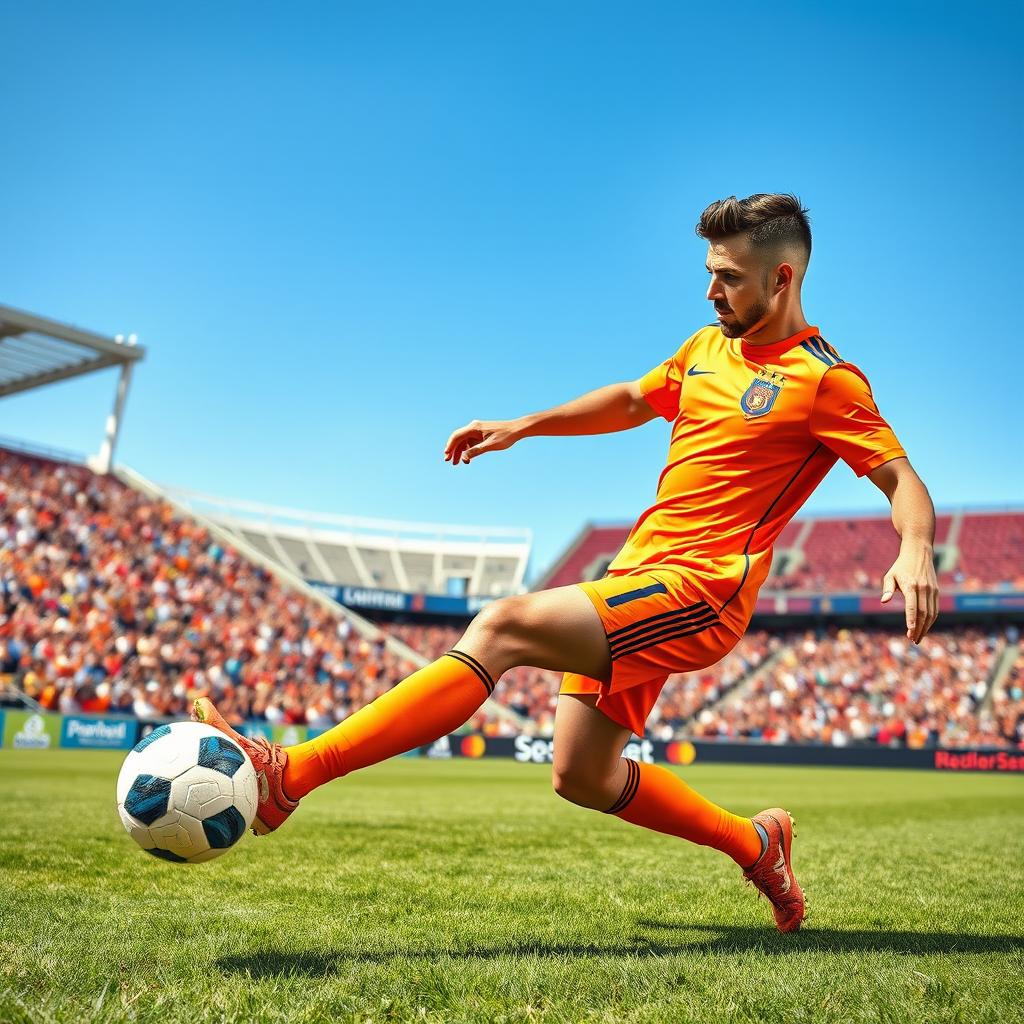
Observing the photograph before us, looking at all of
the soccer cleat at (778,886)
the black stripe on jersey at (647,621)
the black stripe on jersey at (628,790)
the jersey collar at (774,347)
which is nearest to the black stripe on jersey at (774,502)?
the black stripe on jersey at (647,621)

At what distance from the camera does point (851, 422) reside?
3463 mm

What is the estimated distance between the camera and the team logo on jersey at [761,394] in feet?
11.7

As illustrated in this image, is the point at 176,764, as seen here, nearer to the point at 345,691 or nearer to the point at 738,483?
the point at 738,483

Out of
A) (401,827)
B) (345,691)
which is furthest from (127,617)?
(401,827)

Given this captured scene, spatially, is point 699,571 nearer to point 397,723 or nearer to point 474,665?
point 474,665

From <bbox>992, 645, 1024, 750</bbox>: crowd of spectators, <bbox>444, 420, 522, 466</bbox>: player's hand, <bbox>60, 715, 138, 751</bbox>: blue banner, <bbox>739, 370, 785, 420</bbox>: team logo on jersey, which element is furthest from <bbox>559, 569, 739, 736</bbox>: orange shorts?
<bbox>992, 645, 1024, 750</bbox>: crowd of spectators

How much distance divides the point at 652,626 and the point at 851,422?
1.01 meters

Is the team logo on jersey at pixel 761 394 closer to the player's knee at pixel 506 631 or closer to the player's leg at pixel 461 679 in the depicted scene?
the player's leg at pixel 461 679

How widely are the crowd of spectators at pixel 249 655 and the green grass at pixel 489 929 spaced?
17239mm

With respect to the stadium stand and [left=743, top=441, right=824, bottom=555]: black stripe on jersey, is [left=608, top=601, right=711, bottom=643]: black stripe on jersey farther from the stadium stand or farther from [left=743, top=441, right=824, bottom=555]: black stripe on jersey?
the stadium stand

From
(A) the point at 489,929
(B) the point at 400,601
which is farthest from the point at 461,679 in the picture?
(B) the point at 400,601

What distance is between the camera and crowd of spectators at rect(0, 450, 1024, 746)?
2445 centimetres

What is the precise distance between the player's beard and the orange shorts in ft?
3.14

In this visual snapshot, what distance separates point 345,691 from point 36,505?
1008 centimetres
